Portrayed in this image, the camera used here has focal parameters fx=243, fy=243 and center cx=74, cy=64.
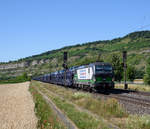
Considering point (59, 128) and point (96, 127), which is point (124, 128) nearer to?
point (96, 127)

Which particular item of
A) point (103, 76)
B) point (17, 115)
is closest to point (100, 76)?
point (103, 76)

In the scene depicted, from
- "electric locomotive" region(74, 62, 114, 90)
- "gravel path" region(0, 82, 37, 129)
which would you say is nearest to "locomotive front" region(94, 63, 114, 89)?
"electric locomotive" region(74, 62, 114, 90)

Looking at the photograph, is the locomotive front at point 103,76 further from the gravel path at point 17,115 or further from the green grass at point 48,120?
the green grass at point 48,120

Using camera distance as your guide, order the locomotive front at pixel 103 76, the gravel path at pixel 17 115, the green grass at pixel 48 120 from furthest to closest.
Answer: the locomotive front at pixel 103 76, the gravel path at pixel 17 115, the green grass at pixel 48 120

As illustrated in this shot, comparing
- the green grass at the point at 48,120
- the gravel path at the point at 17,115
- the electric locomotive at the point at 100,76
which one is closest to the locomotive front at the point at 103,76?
the electric locomotive at the point at 100,76

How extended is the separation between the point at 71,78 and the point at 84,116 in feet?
97.2

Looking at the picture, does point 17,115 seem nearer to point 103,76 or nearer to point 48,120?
point 48,120

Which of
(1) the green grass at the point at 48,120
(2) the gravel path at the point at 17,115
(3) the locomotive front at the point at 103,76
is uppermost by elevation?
(3) the locomotive front at the point at 103,76

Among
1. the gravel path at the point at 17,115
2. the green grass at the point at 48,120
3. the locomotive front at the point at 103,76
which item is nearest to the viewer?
the green grass at the point at 48,120

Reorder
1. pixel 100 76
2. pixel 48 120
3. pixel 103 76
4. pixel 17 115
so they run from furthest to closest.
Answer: pixel 103 76 → pixel 100 76 → pixel 17 115 → pixel 48 120

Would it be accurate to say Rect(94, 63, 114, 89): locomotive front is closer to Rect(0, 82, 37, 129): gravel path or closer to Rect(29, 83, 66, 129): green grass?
Rect(0, 82, 37, 129): gravel path

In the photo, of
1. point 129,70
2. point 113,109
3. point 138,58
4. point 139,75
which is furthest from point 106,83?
point 138,58

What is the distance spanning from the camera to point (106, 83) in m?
28.2

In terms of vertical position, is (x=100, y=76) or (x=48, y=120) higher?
(x=100, y=76)
